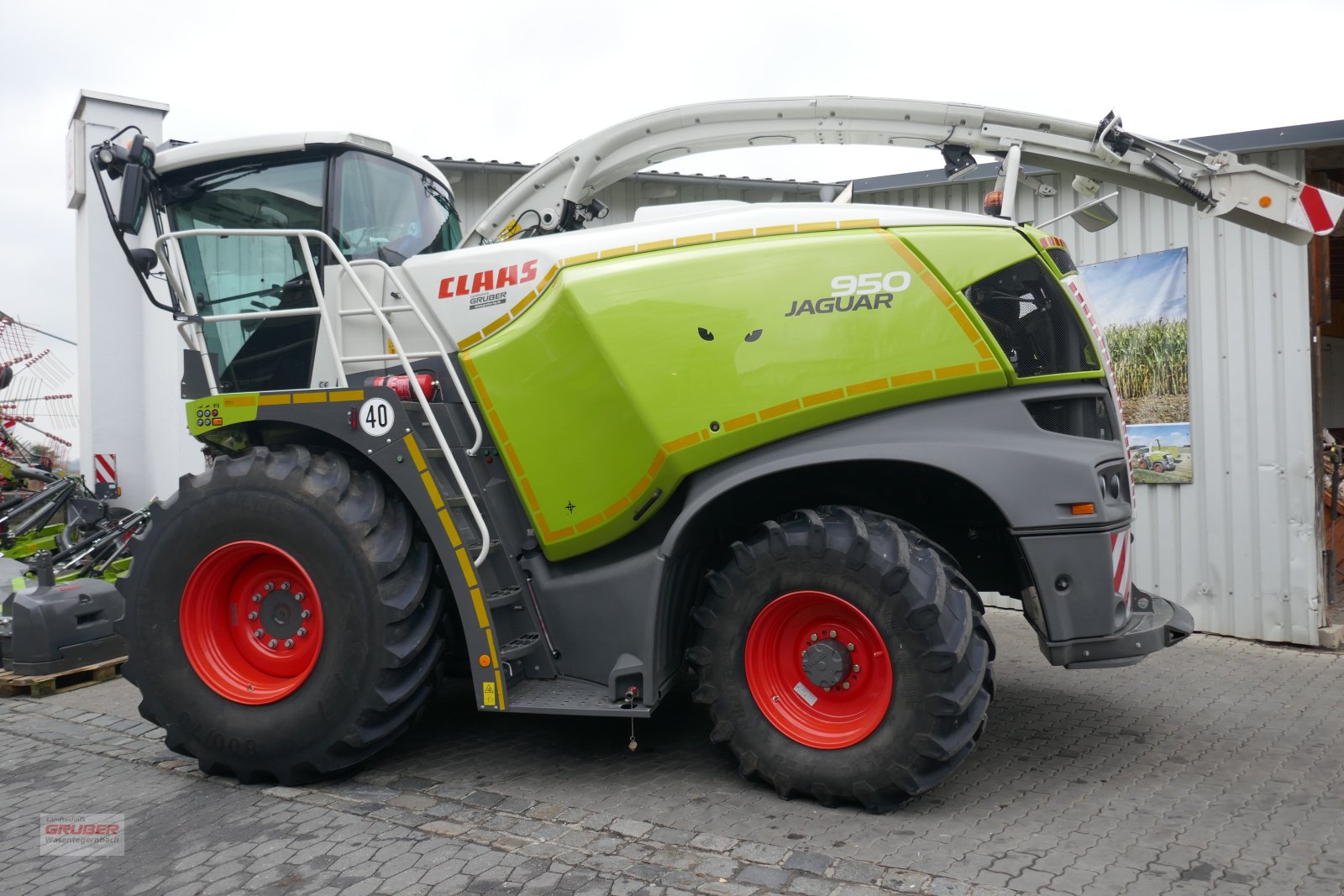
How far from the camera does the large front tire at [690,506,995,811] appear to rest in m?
3.61

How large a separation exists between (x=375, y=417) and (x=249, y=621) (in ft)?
3.79

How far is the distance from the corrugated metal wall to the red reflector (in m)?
5.45

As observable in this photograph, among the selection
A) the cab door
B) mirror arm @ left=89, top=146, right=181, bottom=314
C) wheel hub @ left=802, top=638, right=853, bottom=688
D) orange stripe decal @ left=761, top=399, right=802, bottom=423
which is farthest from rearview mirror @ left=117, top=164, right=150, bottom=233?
wheel hub @ left=802, top=638, right=853, bottom=688

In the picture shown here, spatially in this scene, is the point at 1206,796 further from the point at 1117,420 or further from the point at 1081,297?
the point at 1081,297

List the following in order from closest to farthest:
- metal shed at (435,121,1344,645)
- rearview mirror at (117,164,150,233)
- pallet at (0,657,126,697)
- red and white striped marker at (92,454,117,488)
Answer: rearview mirror at (117,164,150,233)
pallet at (0,657,126,697)
metal shed at (435,121,1344,645)
red and white striped marker at (92,454,117,488)

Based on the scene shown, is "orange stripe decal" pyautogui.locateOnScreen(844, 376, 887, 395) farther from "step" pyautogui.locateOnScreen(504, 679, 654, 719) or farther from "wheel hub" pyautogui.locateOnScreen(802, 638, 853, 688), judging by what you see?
"step" pyautogui.locateOnScreen(504, 679, 654, 719)

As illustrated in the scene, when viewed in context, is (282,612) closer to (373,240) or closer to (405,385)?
(405,385)

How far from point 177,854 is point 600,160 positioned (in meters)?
3.80

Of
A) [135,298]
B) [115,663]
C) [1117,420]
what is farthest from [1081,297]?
[135,298]

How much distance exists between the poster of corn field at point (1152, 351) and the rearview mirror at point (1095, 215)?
215 centimetres

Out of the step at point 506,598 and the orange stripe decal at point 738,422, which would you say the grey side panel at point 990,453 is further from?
the step at point 506,598

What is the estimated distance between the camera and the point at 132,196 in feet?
14.9

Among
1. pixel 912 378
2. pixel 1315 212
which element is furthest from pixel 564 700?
A: pixel 1315 212

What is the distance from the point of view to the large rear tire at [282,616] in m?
4.13
